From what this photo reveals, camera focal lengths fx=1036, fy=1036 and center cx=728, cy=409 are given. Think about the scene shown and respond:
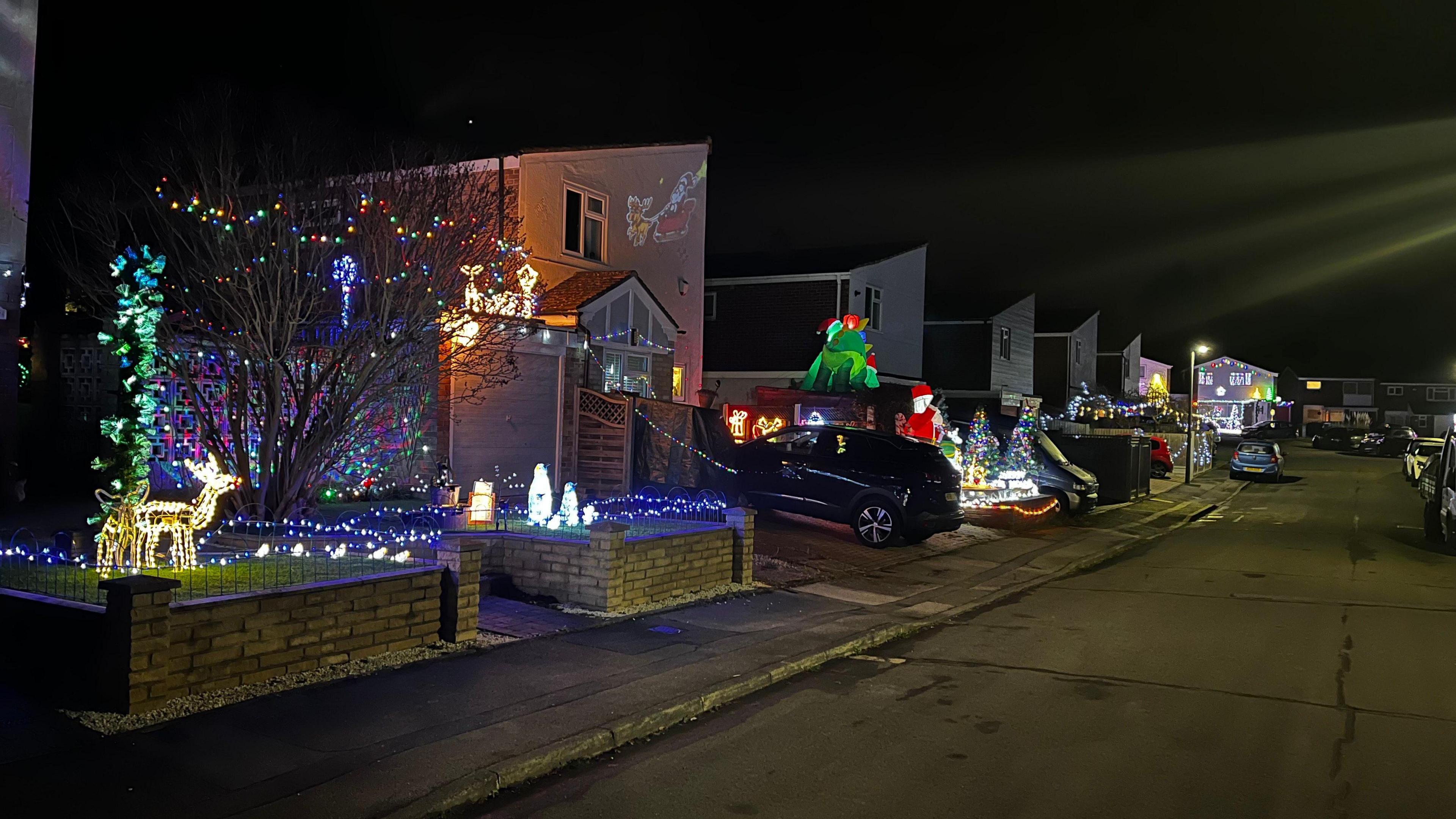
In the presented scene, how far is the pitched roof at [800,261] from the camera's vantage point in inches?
1194

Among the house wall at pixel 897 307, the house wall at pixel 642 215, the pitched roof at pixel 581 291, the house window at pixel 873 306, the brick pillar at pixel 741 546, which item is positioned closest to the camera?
the brick pillar at pixel 741 546

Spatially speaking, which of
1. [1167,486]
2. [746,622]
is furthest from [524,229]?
[1167,486]

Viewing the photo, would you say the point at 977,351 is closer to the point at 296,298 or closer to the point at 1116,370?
the point at 1116,370

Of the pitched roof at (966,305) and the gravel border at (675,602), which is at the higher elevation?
the pitched roof at (966,305)

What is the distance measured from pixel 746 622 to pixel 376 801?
5074 millimetres

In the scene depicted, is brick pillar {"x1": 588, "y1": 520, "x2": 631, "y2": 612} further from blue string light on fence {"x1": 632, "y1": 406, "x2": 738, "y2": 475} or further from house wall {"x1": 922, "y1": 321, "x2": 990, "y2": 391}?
house wall {"x1": 922, "y1": 321, "x2": 990, "y2": 391}

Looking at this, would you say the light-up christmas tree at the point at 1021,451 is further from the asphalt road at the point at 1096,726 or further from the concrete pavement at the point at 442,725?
the concrete pavement at the point at 442,725

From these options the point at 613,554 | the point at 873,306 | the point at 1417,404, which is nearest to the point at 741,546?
the point at 613,554

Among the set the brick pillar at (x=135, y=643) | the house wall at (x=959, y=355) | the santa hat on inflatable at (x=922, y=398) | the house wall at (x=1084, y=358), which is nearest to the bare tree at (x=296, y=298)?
the brick pillar at (x=135, y=643)

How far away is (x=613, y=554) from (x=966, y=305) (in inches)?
1280

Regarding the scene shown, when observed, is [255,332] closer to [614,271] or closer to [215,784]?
[215,784]

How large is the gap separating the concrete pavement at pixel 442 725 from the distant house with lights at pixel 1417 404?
9534 centimetres

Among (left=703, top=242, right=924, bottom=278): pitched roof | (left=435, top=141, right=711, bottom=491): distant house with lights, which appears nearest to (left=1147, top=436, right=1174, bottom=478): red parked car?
(left=703, top=242, right=924, bottom=278): pitched roof

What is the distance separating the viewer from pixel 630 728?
6508 millimetres
